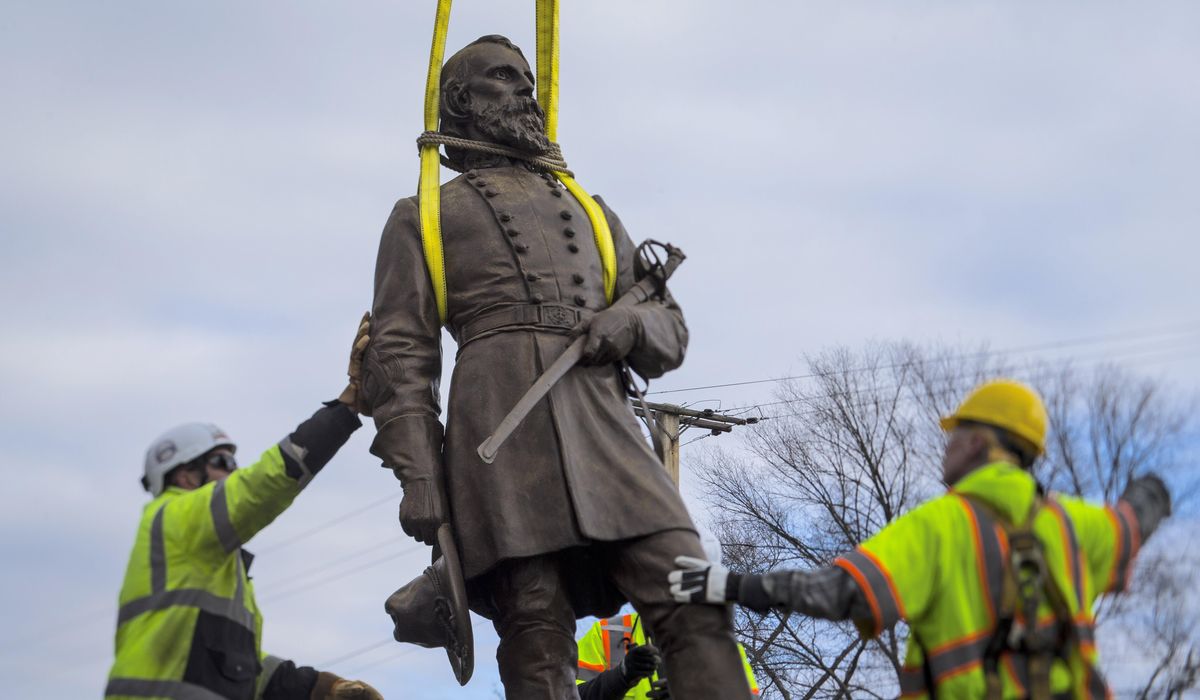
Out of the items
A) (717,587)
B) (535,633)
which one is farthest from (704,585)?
(535,633)

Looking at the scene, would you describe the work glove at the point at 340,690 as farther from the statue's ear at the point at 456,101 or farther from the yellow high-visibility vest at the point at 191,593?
the statue's ear at the point at 456,101

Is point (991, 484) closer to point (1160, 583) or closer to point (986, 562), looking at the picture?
point (986, 562)

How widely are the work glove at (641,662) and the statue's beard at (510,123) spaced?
2308mm

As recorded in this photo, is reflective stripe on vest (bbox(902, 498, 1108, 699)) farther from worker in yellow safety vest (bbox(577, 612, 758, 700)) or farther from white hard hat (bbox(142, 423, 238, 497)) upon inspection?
white hard hat (bbox(142, 423, 238, 497))

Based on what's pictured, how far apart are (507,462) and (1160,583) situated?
7.11m

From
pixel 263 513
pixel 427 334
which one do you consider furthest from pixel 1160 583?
pixel 263 513

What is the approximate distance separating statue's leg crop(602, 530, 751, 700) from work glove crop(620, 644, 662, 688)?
1.41 metres

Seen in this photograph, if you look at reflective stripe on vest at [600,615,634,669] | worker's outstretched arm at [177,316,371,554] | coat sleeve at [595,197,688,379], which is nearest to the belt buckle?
coat sleeve at [595,197,688,379]

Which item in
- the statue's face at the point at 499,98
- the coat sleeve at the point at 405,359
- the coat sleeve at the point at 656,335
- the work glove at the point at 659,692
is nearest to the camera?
the coat sleeve at the point at 405,359

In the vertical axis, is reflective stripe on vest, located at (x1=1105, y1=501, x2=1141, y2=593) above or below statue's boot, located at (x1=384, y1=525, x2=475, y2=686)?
below

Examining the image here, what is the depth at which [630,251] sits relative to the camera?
754 centimetres

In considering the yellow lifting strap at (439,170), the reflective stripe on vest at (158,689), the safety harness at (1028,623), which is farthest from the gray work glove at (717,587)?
the yellow lifting strap at (439,170)

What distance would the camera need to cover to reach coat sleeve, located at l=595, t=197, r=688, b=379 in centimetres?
696

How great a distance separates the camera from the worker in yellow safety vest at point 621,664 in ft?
26.3
